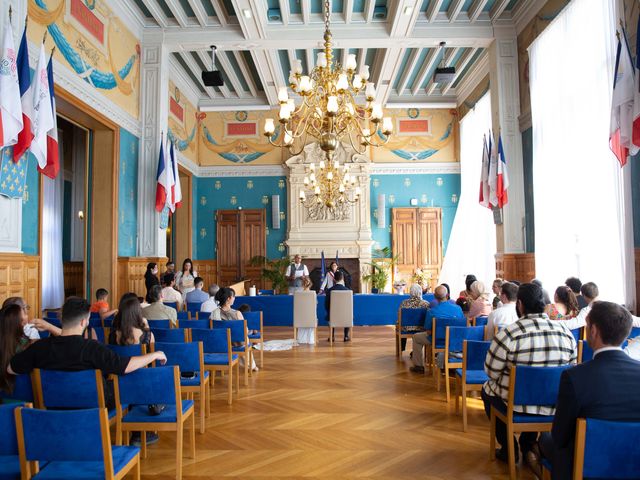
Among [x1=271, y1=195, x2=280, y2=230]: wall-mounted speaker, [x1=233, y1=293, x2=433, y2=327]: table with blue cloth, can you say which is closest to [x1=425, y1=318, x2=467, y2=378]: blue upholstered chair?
[x1=233, y1=293, x2=433, y2=327]: table with blue cloth

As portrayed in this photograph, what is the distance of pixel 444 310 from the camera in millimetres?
5449

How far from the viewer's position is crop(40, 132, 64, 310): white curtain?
10367mm

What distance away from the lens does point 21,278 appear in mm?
5492

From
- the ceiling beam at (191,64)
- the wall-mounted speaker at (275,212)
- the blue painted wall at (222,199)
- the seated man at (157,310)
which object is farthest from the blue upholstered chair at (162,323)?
the blue painted wall at (222,199)

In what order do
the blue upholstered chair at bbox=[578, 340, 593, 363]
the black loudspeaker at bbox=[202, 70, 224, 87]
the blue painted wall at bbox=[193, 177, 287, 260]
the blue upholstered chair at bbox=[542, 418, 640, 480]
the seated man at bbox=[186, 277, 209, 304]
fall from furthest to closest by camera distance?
the blue painted wall at bbox=[193, 177, 287, 260] < the black loudspeaker at bbox=[202, 70, 224, 87] < the seated man at bbox=[186, 277, 209, 304] < the blue upholstered chair at bbox=[578, 340, 593, 363] < the blue upholstered chair at bbox=[542, 418, 640, 480]

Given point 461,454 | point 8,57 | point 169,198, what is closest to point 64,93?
point 8,57

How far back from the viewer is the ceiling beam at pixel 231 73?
11.0 metres

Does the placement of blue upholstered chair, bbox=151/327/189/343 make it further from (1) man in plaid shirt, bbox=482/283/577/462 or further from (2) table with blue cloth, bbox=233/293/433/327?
(2) table with blue cloth, bbox=233/293/433/327

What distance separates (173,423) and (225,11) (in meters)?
8.28

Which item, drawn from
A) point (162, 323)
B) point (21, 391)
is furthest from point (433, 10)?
point (21, 391)

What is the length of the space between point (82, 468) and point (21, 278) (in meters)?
4.09

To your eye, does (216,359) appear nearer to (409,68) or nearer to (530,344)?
(530,344)

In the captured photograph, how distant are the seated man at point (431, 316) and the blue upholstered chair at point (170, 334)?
113 inches

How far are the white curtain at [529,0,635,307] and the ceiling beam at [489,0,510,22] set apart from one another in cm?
106
